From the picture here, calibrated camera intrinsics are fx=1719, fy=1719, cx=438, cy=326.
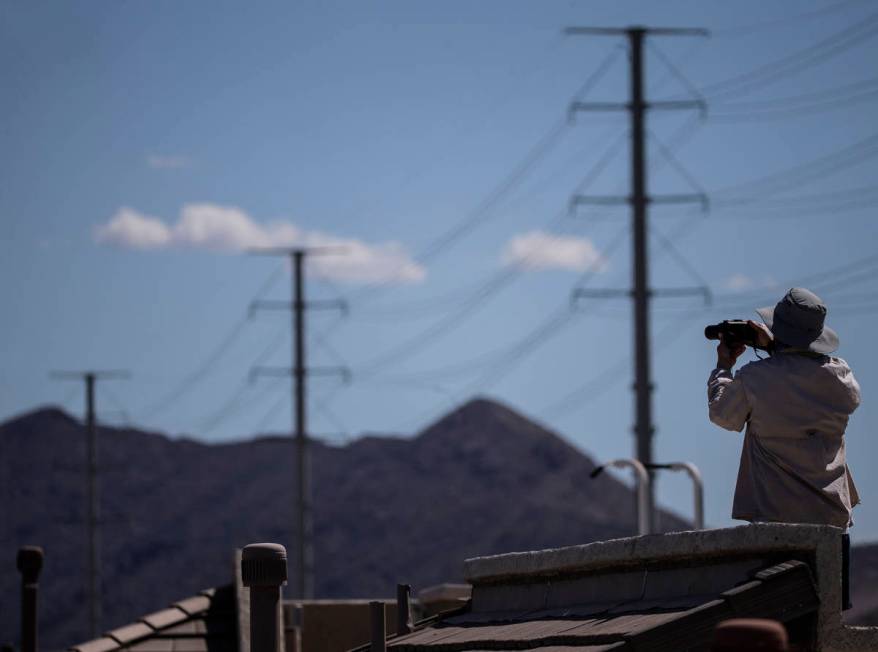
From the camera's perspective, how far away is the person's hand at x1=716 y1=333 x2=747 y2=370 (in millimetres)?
7227

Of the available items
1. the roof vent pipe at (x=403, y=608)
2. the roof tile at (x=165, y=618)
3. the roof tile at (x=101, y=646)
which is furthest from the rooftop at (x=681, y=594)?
the roof tile at (x=165, y=618)

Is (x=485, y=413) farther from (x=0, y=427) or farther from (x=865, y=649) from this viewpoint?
(x=865, y=649)

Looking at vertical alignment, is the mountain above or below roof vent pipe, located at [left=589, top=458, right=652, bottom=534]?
below

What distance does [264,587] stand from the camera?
19.1 feet

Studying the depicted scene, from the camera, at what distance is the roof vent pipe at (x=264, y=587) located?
5.79 meters

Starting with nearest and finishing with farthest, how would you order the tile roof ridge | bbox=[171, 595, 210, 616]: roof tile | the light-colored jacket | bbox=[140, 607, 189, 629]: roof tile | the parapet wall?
the parapet wall → the light-colored jacket → the tile roof ridge → bbox=[140, 607, 189, 629]: roof tile → bbox=[171, 595, 210, 616]: roof tile

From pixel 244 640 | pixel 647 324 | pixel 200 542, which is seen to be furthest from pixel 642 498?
pixel 200 542

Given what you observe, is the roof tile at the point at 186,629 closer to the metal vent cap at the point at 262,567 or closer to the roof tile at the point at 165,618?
the roof tile at the point at 165,618

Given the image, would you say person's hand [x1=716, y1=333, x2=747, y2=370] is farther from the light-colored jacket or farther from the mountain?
the mountain

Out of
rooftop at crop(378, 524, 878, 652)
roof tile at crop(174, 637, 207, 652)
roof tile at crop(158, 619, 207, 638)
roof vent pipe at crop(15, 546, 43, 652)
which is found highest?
rooftop at crop(378, 524, 878, 652)

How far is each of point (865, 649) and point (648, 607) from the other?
29.4 inches

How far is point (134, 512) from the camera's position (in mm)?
132250

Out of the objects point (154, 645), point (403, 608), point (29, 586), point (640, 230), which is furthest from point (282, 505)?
point (403, 608)

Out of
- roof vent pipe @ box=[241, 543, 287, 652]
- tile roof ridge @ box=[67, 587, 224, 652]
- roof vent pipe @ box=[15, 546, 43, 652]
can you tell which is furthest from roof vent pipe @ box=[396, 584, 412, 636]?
tile roof ridge @ box=[67, 587, 224, 652]
